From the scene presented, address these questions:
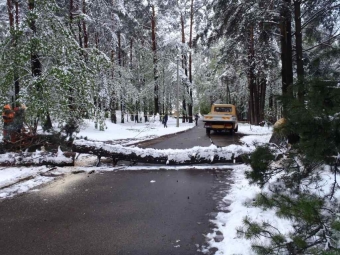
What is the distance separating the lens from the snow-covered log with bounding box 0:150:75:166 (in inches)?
328

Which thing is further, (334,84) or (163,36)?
(163,36)

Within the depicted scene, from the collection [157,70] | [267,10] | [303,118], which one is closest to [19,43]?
[267,10]

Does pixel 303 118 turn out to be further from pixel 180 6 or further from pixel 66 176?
pixel 180 6

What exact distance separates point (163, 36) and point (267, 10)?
81.5ft

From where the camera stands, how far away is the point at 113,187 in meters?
6.52

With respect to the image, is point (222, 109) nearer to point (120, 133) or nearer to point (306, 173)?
point (120, 133)

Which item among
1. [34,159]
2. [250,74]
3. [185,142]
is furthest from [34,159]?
[250,74]

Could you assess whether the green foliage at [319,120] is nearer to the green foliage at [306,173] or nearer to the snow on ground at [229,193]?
the green foliage at [306,173]

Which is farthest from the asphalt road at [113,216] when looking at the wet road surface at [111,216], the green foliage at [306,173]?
the green foliage at [306,173]

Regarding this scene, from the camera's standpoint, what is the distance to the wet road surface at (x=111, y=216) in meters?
3.65

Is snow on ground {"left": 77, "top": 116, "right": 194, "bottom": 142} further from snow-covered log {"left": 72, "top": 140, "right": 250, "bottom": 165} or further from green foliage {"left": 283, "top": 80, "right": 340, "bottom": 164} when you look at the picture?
green foliage {"left": 283, "top": 80, "right": 340, "bottom": 164}

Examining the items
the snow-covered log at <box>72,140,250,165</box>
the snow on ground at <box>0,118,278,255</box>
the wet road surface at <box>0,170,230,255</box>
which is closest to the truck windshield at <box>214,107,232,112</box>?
the snow on ground at <box>0,118,278,255</box>

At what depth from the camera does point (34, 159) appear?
8359 millimetres

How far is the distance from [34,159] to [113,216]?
483 cm
